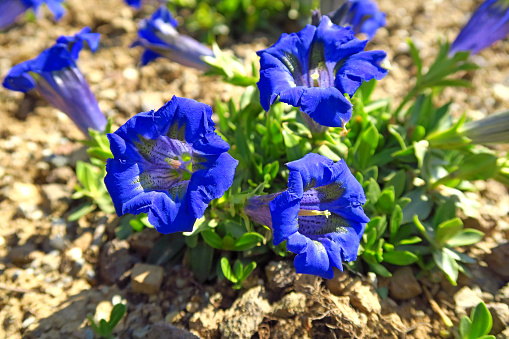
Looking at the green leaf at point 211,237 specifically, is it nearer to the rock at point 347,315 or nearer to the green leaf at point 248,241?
the green leaf at point 248,241

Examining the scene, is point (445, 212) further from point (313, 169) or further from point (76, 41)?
point (76, 41)

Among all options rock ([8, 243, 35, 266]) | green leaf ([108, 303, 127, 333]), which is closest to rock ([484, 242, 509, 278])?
green leaf ([108, 303, 127, 333])

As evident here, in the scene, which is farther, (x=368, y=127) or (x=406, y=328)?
(x=368, y=127)

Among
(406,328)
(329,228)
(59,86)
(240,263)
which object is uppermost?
(59,86)

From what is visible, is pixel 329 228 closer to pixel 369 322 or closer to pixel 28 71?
pixel 369 322

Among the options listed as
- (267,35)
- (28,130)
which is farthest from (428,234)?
(28,130)

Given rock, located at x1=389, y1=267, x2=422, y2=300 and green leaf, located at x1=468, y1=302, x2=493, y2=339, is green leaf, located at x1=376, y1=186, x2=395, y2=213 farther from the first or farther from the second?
green leaf, located at x1=468, y1=302, x2=493, y2=339
